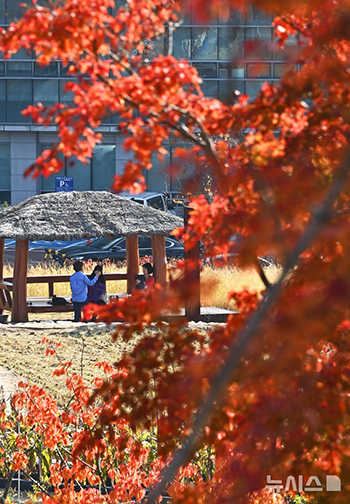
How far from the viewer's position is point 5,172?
36688mm

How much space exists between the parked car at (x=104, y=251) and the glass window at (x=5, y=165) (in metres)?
12.6

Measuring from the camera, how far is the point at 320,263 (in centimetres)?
250

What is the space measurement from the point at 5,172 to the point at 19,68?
523 centimetres

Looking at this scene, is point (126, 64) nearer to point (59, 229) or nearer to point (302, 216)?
point (302, 216)

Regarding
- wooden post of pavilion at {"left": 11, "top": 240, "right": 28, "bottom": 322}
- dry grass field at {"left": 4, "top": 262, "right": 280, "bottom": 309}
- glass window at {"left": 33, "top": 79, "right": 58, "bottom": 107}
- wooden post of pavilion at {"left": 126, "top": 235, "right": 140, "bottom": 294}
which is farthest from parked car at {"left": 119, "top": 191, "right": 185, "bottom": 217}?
wooden post of pavilion at {"left": 11, "top": 240, "right": 28, "bottom": 322}

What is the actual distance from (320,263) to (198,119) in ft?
2.79

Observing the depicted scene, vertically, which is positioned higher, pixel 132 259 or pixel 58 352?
pixel 132 259

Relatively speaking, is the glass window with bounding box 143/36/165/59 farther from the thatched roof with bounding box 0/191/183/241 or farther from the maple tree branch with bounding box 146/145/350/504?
the thatched roof with bounding box 0/191/183/241

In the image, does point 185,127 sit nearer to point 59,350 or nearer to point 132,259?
point 59,350

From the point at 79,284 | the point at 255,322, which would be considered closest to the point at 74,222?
the point at 79,284

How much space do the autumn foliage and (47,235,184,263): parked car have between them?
21.0 meters

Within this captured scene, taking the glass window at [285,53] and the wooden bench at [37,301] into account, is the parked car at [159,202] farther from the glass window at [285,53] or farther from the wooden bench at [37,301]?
the glass window at [285,53]

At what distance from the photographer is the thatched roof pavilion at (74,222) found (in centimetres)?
1491

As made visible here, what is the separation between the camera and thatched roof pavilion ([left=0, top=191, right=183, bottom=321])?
1491 cm
